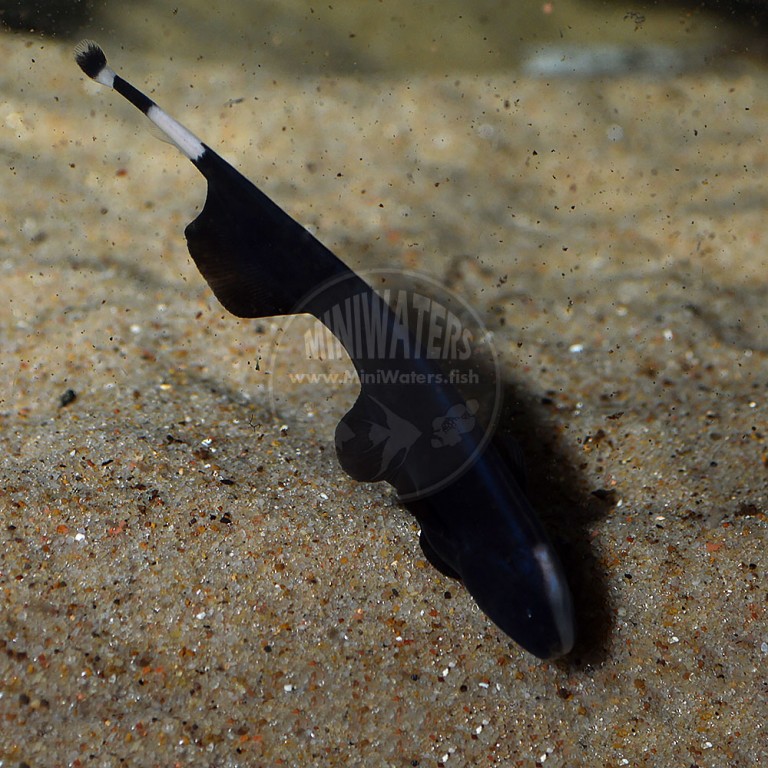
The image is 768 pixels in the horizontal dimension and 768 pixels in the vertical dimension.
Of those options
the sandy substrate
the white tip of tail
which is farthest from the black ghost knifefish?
the sandy substrate

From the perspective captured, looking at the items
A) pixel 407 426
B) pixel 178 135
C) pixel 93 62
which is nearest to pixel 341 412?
pixel 407 426

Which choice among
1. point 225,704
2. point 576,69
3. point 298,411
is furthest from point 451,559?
point 576,69

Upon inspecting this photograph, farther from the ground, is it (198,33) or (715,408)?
(198,33)

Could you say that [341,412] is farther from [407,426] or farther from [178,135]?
[178,135]

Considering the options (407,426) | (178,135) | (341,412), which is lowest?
(341,412)

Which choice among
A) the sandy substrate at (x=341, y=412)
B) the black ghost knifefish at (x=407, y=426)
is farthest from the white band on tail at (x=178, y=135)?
the sandy substrate at (x=341, y=412)

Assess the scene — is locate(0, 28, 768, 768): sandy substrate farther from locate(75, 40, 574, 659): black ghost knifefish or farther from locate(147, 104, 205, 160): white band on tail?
locate(147, 104, 205, 160): white band on tail

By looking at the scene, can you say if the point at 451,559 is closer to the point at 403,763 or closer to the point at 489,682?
the point at 489,682
